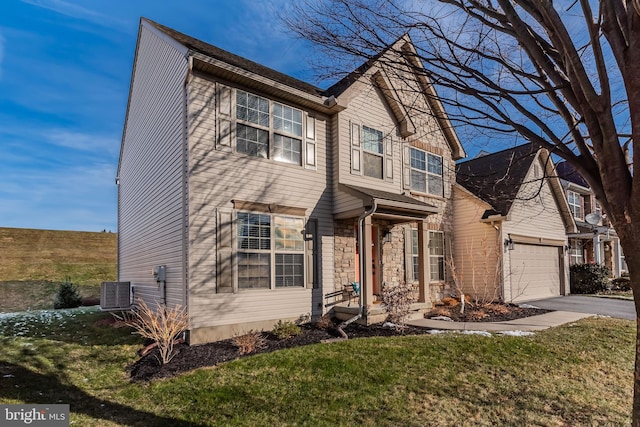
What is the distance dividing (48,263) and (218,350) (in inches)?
744

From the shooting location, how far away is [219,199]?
7.88 metres

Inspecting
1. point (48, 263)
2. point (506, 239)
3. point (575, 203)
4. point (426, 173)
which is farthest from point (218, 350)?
point (575, 203)

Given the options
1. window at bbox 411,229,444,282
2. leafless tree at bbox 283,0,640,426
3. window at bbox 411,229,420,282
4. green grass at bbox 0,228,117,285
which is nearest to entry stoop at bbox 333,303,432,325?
window at bbox 411,229,420,282

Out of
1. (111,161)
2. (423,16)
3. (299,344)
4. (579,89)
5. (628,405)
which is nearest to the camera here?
(579,89)

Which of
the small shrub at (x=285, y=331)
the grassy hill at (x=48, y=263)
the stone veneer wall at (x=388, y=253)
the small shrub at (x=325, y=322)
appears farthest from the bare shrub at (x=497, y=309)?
the grassy hill at (x=48, y=263)

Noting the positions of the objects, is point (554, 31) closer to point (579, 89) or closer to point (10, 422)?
point (579, 89)

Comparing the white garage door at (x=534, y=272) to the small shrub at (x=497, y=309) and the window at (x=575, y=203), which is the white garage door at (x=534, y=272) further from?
the window at (x=575, y=203)

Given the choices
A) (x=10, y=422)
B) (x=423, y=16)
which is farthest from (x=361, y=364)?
(x=423, y=16)

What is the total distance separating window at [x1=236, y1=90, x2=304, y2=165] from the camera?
851 cm

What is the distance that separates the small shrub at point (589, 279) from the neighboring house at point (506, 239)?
4.51ft

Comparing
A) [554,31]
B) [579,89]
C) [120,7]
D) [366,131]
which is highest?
[120,7]

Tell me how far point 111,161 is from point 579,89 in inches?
749

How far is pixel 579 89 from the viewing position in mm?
2994

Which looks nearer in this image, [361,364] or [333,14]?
[333,14]
